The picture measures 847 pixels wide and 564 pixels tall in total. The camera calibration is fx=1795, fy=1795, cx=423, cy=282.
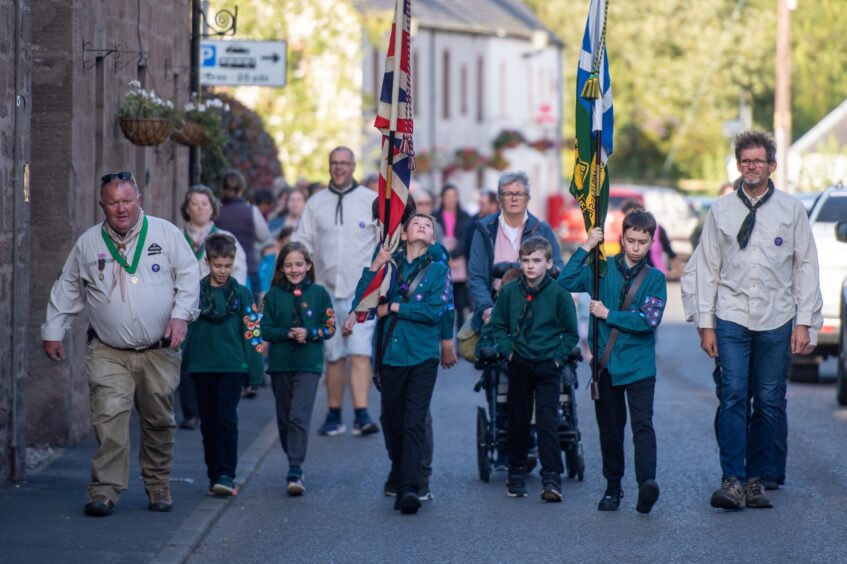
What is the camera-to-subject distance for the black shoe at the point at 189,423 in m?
13.9

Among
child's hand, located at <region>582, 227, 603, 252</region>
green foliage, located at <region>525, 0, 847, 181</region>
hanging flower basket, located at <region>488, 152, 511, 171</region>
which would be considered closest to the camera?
child's hand, located at <region>582, 227, 603, 252</region>

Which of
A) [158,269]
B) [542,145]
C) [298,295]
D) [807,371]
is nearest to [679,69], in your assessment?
[542,145]

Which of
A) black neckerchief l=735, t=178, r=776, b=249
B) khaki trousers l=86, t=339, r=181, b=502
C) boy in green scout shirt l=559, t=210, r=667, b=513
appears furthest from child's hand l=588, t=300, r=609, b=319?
khaki trousers l=86, t=339, r=181, b=502

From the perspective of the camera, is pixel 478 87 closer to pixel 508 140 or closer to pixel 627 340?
pixel 508 140

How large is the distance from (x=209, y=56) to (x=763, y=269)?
796 cm

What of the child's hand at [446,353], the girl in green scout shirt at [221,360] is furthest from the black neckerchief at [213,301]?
the child's hand at [446,353]

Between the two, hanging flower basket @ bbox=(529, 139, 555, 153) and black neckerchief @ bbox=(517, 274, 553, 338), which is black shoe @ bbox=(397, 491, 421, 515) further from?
hanging flower basket @ bbox=(529, 139, 555, 153)

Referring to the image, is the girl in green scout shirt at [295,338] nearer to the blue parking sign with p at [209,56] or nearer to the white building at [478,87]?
the blue parking sign with p at [209,56]

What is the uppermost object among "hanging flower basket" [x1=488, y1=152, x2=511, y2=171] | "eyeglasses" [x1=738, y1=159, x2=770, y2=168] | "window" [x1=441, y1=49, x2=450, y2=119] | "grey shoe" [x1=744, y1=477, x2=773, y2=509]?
"window" [x1=441, y1=49, x2=450, y2=119]

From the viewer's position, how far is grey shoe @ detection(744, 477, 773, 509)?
10109mm

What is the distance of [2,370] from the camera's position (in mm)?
10406

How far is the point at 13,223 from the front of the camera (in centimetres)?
1055

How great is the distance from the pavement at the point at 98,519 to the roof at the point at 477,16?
128 feet

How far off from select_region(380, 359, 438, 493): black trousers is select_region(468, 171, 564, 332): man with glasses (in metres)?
1.10
